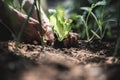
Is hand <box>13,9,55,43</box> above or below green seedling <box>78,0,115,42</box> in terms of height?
below

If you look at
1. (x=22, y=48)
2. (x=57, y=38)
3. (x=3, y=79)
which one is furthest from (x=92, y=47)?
(x=3, y=79)

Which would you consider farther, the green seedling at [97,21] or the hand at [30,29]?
the green seedling at [97,21]

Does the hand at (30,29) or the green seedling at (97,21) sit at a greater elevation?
the green seedling at (97,21)

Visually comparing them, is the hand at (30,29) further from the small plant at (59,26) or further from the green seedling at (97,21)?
the green seedling at (97,21)

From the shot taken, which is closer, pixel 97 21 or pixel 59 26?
pixel 59 26

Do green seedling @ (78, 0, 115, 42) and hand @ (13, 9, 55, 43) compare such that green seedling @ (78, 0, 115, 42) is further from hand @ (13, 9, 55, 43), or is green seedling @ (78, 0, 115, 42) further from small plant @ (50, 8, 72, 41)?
hand @ (13, 9, 55, 43)

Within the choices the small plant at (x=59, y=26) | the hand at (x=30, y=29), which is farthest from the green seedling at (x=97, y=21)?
the hand at (x=30, y=29)

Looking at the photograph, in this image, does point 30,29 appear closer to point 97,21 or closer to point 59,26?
point 59,26

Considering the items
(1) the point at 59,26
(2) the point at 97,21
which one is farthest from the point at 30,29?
(2) the point at 97,21

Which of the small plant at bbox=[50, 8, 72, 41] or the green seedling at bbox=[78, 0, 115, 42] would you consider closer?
the small plant at bbox=[50, 8, 72, 41]

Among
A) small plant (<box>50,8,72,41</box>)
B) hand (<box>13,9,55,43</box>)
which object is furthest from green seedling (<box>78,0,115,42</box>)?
hand (<box>13,9,55,43</box>)

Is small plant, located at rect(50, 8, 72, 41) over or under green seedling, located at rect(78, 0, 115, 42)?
under

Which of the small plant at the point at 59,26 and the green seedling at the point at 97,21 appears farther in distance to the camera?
the green seedling at the point at 97,21

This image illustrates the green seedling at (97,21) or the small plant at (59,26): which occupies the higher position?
the green seedling at (97,21)
